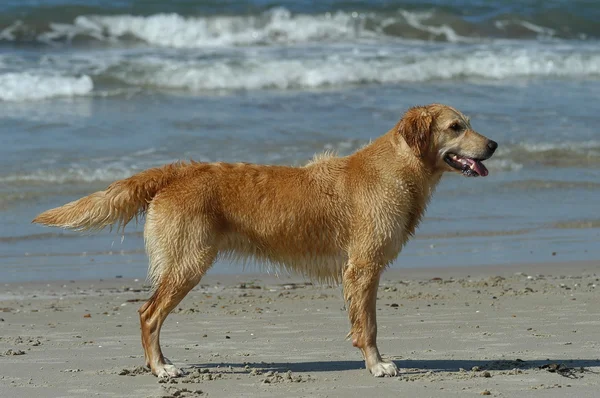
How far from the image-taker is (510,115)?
15.9 m

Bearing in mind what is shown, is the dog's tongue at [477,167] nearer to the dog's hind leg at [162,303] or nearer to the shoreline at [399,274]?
the dog's hind leg at [162,303]

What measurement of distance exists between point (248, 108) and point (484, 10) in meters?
12.6

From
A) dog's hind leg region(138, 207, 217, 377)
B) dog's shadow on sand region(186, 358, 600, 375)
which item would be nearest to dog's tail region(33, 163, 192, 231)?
dog's hind leg region(138, 207, 217, 377)

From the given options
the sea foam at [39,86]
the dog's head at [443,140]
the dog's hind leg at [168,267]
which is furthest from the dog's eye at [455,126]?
the sea foam at [39,86]

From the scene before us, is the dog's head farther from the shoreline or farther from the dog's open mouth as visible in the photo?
the shoreline

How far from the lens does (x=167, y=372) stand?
221 inches

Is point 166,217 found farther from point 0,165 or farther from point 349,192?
point 0,165

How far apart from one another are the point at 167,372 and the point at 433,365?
1577mm

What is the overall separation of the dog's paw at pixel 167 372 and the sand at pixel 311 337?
48 millimetres

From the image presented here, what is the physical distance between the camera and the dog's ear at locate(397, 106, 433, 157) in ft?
19.1

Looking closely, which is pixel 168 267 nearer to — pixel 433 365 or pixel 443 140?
pixel 433 365

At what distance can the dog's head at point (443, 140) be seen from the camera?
19.2 feet

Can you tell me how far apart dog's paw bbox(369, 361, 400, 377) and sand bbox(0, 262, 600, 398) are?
0.18 feet

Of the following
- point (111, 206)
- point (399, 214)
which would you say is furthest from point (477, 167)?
point (111, 206)
